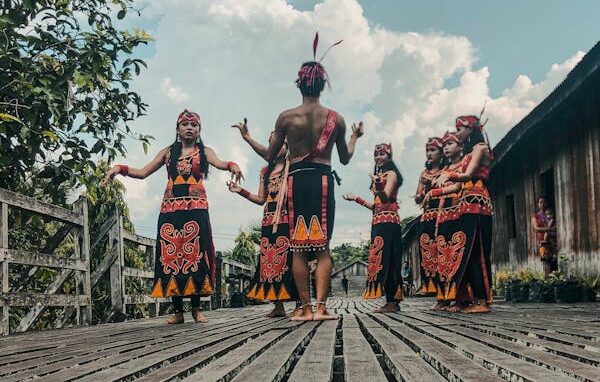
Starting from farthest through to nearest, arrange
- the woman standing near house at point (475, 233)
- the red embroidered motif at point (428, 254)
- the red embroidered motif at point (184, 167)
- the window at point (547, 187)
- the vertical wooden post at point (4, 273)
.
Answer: the window at point (547, 187) < the red embroidered motif at point (428, 254) < the woman standing near house at point (475, 233) < the red embroidered motif at point (184, 167) < the vertical wooden post at point (4, 273)

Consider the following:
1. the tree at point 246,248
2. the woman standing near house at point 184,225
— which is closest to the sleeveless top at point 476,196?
the woman standing near house at point 184,225

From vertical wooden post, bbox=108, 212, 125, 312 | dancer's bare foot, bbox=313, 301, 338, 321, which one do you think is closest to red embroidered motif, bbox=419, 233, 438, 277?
dancer's bare foot, bbox=313, 301, 338, 321

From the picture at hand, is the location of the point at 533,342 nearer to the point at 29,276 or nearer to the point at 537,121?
the point at 29,276

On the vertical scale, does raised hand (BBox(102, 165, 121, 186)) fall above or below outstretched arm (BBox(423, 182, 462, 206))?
above

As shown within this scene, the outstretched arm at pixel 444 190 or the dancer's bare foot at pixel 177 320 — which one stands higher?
the outstretched arm at pixel 444 190

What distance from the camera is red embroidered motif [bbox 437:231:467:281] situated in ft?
20.8

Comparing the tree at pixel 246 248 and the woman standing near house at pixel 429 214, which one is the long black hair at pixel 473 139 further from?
the tree at pixel 246 248

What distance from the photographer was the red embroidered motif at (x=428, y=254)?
736 cm

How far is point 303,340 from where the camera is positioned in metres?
3.30

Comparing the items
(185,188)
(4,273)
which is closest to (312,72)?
(185,188)

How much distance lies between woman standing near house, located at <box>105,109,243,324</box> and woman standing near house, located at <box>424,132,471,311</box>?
2.07 meters

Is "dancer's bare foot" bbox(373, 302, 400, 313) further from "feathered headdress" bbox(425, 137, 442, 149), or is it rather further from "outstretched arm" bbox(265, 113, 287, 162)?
"outstretched arm" bbox(265, 113, 287, 162)

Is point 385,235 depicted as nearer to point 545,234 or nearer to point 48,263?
point 48,263

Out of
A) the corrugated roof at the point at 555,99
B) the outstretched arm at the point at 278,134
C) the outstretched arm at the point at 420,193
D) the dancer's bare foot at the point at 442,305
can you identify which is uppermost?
the corrugated roof at the point at 555,99
